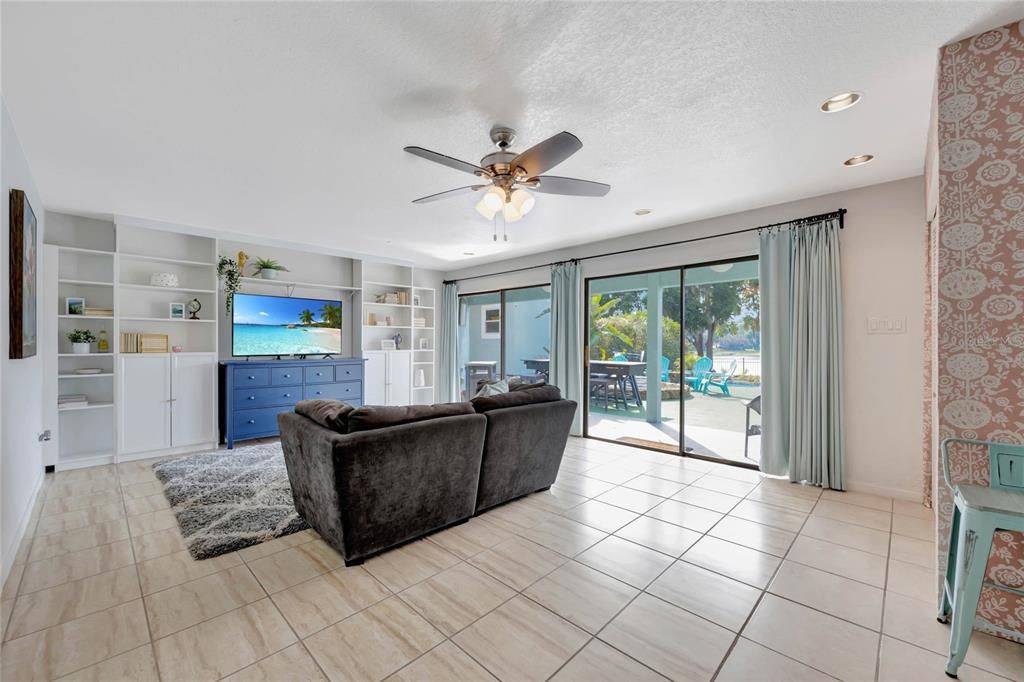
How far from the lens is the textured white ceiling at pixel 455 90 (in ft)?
5.34

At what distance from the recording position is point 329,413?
7.76ft

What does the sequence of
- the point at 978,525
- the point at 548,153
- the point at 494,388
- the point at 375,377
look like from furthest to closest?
the point at 375,377 < the point at 494,388 < the point at 548,153 < the point at 978,525

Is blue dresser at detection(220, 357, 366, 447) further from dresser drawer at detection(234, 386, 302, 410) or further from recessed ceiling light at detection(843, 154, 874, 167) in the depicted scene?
recessed ceiling light at detection(843, 154, 874, 167)

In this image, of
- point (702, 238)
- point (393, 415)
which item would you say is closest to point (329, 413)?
point (393, 415)

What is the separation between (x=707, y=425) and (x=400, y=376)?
4376 millimetres

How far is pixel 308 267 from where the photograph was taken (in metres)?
5.83

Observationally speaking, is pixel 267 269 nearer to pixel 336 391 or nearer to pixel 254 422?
pixel 336 391

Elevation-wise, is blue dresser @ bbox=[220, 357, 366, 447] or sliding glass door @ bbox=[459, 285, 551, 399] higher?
sliding glass door @ bbox=[459, 285, 551, 399]

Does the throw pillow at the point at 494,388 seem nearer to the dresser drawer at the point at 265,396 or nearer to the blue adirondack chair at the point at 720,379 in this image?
the blue adirondack chair at the point at 720,379

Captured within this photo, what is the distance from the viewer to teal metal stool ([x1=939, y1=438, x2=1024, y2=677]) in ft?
4.83

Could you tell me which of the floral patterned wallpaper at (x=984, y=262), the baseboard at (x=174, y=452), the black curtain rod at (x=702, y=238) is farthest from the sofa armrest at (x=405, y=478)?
the baseboard at (x=174, y=452)

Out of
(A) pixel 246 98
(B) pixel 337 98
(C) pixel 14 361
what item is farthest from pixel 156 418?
(B) pixel 337 98

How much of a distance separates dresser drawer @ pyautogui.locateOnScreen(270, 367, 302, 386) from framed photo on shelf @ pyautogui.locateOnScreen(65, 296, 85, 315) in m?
1.74

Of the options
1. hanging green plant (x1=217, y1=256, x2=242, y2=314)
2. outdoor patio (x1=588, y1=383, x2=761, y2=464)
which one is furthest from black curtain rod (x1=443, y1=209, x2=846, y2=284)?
hanging green plant (x1=217, y1=256, x2=242, y2=314)
